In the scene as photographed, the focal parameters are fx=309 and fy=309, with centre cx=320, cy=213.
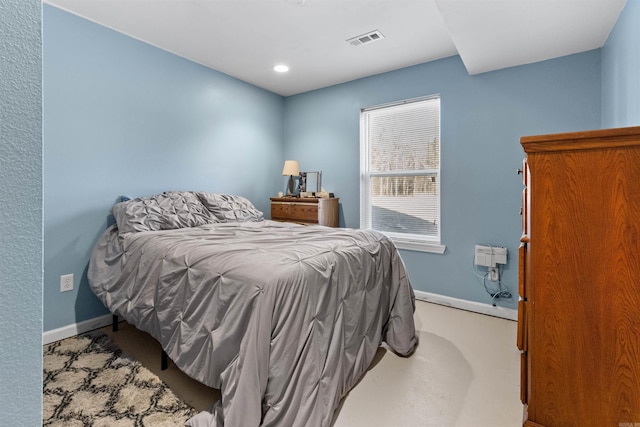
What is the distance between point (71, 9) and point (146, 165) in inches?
50.3

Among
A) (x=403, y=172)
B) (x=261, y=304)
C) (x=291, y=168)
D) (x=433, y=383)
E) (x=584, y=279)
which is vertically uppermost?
(x=291, y=168)

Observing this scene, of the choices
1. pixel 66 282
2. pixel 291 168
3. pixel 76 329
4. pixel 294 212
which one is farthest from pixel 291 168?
pixel 76 329

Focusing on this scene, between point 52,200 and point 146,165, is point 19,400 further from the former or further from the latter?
A: point 146,165

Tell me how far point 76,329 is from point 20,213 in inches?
104

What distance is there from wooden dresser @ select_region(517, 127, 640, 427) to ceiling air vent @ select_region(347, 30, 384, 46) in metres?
2.11

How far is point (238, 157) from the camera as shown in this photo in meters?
3.77

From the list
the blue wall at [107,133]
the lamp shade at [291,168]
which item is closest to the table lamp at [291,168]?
the lamp shade at [291,168]

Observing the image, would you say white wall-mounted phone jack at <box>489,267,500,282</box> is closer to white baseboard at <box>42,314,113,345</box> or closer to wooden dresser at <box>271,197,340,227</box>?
wooden dresser at <box>271,197,340,227</box>

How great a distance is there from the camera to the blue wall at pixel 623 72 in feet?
5.67

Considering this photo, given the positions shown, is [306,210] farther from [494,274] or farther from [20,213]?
[20,213]

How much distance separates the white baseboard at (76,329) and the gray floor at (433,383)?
0.12 metres

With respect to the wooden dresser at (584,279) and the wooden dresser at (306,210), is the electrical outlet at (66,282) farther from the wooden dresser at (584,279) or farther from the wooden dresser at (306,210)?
the wooden dresser at (584,279)

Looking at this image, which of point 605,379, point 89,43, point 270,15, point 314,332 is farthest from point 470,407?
point 89,43

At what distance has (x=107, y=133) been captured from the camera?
104 inches
